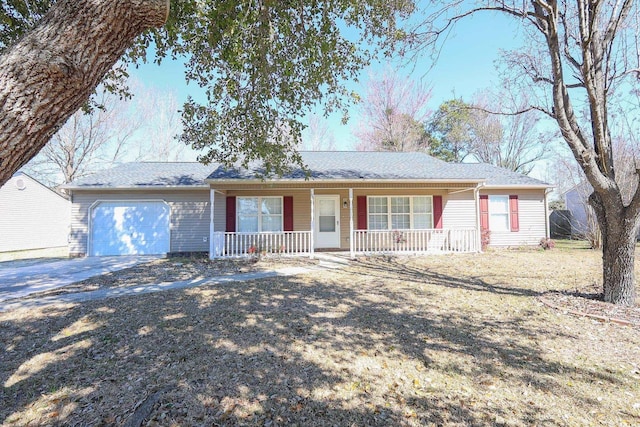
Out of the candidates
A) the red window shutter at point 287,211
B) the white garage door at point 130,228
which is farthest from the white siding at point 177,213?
the red window shutter at point 287,211

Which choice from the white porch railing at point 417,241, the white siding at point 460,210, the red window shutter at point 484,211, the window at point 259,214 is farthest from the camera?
the red window shutter at point 484,211

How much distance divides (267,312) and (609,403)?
3.89 m

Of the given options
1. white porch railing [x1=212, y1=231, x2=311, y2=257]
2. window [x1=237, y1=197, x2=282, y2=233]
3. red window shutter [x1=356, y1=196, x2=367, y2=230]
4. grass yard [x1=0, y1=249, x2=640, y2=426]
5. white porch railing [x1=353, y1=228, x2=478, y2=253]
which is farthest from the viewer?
red window shutter [x1=356, y1=196, x2=367, y2=230]

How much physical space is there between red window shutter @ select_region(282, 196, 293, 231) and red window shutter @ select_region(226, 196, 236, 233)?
1790 millimetres

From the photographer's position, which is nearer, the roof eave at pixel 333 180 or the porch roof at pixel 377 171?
the roof eave at pixel 333 180

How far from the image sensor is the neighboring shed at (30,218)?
1570cm

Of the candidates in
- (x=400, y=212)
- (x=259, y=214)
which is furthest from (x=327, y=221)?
(x=400, y=212)

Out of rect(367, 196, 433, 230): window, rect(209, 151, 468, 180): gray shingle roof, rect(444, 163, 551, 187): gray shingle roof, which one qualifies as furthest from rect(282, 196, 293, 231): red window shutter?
rect(444, 163, 551, 187): gray shingle roof

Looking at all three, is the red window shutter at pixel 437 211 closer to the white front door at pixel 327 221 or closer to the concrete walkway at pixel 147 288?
the white front door at pixel 327 221

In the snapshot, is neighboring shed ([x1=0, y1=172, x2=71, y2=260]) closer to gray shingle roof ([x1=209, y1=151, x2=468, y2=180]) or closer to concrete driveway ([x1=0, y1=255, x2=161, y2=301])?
concrete driveway ([x1=0, y1=255, x2=161, y2=301])

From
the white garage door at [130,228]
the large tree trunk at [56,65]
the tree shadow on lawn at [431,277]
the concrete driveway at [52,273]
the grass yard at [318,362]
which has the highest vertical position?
the large tree trunk at [56,65]

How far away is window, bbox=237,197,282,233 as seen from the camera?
38.3 ft

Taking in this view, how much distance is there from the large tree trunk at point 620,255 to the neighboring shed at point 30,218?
741 inches

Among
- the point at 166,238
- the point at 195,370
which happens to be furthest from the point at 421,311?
the point at 166,238
